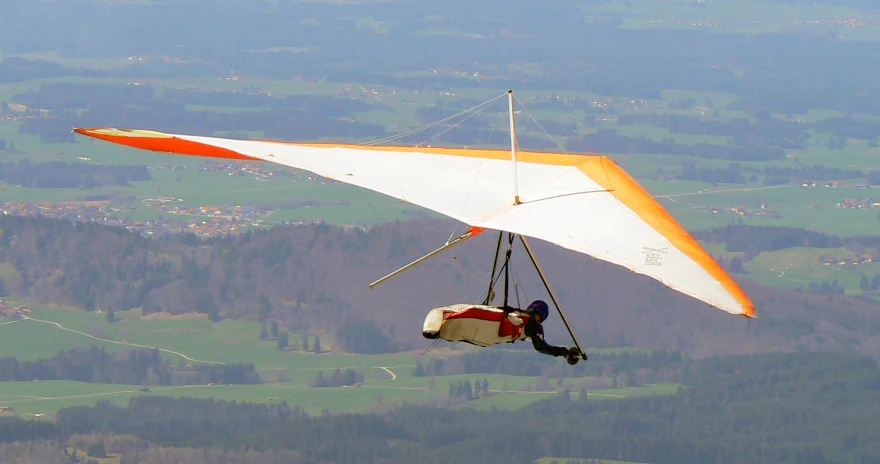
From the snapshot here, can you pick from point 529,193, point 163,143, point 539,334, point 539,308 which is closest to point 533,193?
point 529,193

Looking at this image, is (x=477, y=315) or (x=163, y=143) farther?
(x=163, y=143)

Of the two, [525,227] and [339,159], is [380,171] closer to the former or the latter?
[339,159]

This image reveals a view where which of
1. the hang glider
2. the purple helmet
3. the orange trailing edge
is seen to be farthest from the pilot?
the orange trailing edge

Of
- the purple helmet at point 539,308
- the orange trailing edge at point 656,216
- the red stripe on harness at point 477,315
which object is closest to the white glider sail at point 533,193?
the orange trailing edge at point 656,216

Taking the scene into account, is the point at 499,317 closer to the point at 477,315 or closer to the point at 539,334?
the point at 477,315

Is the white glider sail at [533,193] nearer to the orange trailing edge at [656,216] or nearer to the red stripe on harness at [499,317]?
the orange trailing edge at [656,216]

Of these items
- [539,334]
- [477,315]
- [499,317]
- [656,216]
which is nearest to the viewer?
[656,216]
